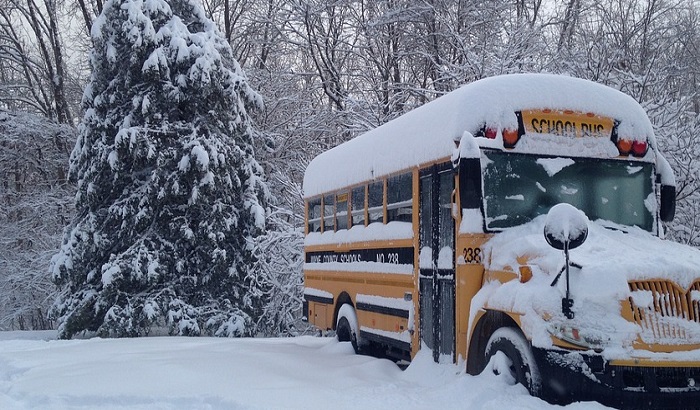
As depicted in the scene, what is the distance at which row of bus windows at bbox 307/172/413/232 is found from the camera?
27.1 feet

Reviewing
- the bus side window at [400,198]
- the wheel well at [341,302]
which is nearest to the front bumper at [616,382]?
the bus side window at [400,198]

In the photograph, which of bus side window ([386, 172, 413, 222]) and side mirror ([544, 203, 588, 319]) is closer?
side mirror ([544, 203, 588, 319])

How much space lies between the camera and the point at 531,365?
218 inches

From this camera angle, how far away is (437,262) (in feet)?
24.0

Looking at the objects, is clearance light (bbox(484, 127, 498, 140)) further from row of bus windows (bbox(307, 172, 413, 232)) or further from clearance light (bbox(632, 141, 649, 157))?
row of bus windows (bbox(307, 172, 413, 232))

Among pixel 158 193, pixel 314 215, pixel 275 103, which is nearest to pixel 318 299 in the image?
pixel 314 215

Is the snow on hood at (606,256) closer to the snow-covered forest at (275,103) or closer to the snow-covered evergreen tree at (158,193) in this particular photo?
the snow-covered forest at (275,103)

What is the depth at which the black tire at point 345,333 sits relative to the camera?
9.72 m

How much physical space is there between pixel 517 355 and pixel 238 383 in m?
2.69

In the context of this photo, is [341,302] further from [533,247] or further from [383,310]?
[533,247]

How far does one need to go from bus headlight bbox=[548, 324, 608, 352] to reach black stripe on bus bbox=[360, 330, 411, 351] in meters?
2.79

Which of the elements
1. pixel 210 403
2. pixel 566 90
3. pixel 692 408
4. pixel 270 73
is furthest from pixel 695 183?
pixel 270 73

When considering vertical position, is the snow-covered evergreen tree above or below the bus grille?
above

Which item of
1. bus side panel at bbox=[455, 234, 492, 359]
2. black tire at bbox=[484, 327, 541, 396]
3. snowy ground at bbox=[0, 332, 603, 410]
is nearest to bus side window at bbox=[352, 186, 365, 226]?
snowy ground at bbox=[0, 332, 603, 410]
